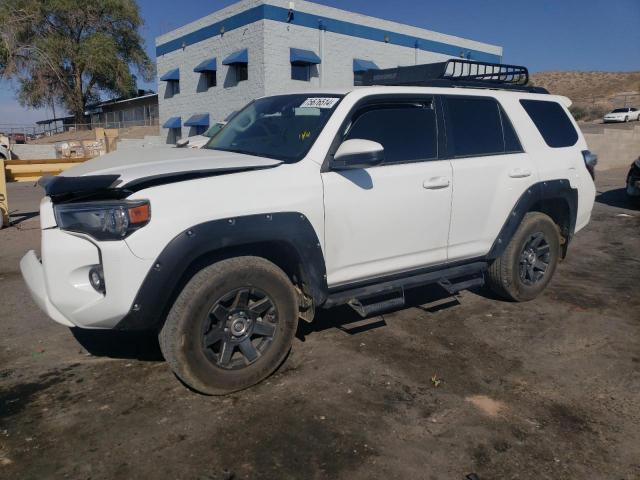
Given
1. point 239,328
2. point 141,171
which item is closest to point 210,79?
point 141,171

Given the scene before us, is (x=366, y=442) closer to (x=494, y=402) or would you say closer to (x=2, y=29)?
(x=494, y=402)

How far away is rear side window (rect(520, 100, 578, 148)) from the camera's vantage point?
4.99 meters

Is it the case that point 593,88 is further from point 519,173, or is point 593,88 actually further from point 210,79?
point 519,173

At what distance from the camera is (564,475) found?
252 cm

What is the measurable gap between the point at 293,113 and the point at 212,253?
1438 mm

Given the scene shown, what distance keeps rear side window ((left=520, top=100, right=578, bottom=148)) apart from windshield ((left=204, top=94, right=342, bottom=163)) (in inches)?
87.9

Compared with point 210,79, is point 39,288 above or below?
below

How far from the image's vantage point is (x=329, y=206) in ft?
11.3

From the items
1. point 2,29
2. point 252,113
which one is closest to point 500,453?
point 252,113

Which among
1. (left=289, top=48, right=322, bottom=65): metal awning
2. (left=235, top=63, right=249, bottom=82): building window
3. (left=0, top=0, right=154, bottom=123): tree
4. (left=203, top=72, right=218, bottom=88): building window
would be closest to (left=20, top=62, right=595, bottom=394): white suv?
(left=289, top=48, right=322, bottom=65): metal awning

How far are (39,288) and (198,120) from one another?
2396 cm

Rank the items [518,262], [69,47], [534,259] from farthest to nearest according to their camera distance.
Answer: [69,47]
[534,259]
[518,262]

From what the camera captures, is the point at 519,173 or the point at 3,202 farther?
the point at 3,202

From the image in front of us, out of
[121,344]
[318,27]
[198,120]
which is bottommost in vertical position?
[121,344]
